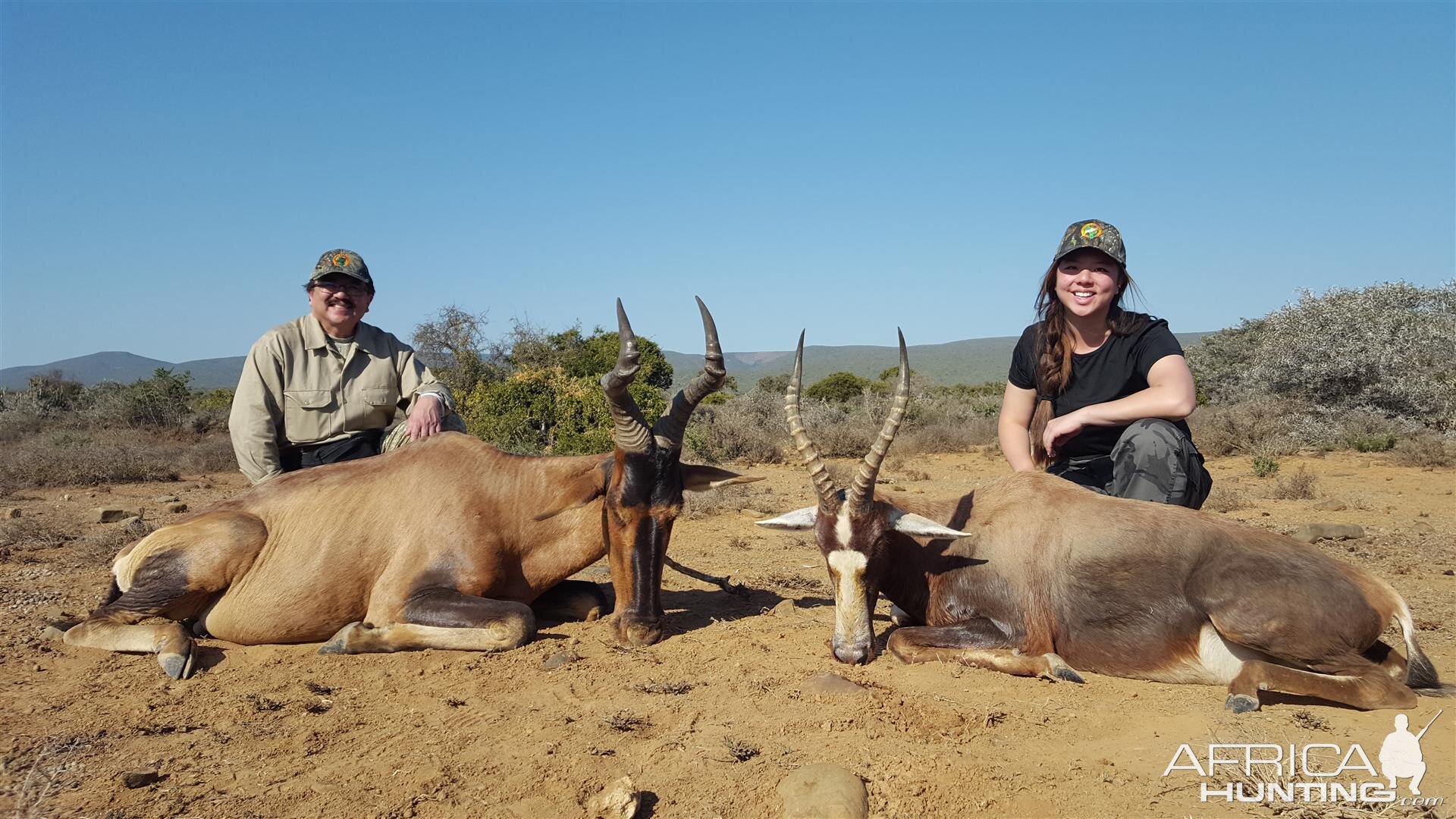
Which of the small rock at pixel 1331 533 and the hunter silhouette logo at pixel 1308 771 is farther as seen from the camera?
the small rock at pixel 1331 533

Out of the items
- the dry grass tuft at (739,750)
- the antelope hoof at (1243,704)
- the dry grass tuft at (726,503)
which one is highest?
the dry grass tuft at (739,750)

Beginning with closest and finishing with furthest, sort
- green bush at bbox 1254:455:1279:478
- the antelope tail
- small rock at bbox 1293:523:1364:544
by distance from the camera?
the antelope tail
small rock at bbox 1293:523:1364:544
green bush at bbox 1254:455:1279:478

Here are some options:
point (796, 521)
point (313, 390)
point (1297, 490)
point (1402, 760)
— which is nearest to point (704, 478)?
point (796, 521)

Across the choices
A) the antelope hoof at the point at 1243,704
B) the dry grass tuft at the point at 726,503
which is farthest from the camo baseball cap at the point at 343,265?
the antelope hoof at the point at 1243,704

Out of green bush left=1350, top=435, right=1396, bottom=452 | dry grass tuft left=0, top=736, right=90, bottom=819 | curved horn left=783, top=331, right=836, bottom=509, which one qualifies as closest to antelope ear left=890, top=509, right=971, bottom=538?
curved horn left=783, top=331, right=836, bottom=509

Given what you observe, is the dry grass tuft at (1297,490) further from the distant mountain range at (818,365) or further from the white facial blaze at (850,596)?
the distant mountain range at (818,365)

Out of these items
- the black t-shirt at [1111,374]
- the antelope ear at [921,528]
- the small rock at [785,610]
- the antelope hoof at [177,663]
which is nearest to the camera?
the antelope hoof at [177,663]

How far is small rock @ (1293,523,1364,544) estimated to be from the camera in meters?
9.85

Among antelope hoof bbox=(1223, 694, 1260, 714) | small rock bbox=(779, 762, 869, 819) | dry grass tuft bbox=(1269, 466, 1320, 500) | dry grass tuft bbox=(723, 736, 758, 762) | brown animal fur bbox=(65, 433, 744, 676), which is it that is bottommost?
dry grass tuft bbox=(1269, 466, 1320, 500)

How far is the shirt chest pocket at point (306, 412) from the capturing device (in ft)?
23.9

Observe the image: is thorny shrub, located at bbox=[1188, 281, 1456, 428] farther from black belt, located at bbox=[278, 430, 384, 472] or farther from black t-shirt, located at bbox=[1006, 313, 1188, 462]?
black belt, located at bbox=[278, 430, 384, 472]

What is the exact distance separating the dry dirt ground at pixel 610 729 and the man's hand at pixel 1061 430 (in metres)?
1.70

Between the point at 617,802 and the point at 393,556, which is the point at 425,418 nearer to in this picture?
the point at 393,556

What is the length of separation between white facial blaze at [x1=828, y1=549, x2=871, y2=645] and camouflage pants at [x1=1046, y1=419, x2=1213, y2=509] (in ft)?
5.68
